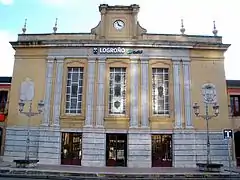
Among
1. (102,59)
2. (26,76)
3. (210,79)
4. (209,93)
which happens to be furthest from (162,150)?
(26,76)

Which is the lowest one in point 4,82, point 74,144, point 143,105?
point 74,144

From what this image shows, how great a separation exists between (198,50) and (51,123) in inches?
543

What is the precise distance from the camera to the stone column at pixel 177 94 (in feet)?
70.6

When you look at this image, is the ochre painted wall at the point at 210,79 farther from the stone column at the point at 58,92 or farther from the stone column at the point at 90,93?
the stone column at the point at 58,92

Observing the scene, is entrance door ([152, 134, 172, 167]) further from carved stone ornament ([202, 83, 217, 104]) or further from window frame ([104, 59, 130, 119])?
carved stone ornament ([202, 83, 217, 104])

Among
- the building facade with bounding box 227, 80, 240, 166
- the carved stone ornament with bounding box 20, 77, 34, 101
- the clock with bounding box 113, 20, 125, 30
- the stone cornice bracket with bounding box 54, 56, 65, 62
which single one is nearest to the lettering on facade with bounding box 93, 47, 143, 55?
the clock with bounding box 113, 20, 125, 30

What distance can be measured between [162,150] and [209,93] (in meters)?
6.18

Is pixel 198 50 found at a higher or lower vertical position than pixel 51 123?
higher

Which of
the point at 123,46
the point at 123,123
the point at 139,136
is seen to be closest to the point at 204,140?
the point at 139,136

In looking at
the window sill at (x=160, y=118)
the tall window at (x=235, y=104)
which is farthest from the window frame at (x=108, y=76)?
the tall window at (x=235, y=104)

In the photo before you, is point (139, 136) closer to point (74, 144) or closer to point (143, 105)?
point (143, 105)

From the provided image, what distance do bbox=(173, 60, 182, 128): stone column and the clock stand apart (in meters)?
5.58

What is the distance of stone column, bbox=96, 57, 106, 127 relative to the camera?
21562 millimetres

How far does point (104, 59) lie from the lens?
22500mm
